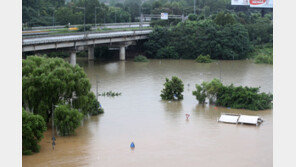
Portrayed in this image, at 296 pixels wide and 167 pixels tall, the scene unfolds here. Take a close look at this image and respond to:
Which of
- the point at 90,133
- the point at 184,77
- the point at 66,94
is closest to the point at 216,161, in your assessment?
the point at 90,133

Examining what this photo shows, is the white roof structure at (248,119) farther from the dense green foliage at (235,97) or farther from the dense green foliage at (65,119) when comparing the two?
the dense green foliage at (65,119)

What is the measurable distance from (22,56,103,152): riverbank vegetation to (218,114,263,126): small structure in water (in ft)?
30.7

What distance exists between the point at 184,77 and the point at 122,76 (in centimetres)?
708

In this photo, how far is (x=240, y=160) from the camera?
23.2m

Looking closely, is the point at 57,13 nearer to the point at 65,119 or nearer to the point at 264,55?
the point at 264,55

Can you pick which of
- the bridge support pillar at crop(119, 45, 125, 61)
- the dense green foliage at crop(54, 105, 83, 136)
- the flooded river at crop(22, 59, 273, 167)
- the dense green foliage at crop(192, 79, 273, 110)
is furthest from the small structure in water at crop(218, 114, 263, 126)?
the bridge support pillar at crop(119, 45, 125, 61)

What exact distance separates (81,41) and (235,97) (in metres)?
27.0

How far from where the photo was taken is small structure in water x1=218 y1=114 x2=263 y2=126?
96.6ft

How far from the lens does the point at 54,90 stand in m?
26.8

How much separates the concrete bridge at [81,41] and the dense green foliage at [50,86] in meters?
19.4

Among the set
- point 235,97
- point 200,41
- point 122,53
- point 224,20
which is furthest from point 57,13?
point 235,97

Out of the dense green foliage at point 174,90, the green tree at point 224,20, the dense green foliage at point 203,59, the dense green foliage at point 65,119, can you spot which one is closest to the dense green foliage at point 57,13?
the green tree at point 224,20

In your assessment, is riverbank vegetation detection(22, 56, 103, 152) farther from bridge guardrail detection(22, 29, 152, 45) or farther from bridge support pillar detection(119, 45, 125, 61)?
bridge support pillar detection(119, 45, 125, 61)

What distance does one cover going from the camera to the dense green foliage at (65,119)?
25.9 meters
